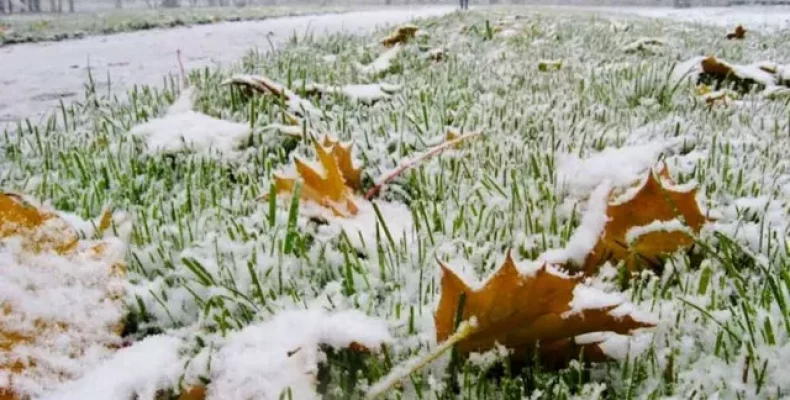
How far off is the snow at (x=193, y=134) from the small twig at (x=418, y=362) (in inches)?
50.9

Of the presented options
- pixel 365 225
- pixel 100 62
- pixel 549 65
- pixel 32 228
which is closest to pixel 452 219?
pixel 365 225

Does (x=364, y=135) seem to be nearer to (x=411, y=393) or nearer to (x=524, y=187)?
(x=524, y=187)

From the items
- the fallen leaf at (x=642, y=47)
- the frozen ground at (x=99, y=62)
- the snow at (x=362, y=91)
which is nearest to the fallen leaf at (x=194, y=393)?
the snow at (x=362, y=91)

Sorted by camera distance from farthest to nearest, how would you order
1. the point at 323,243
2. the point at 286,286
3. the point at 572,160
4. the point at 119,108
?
the point at 119,108, the point at 572,160, the point at 323,243, the point at 286,286

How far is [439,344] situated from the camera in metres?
0.91

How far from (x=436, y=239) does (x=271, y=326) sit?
1.60 ft

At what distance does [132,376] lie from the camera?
88 cm

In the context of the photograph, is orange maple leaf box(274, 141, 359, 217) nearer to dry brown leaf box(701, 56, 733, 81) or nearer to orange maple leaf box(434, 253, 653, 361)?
orange maple leaf box(434, 253, 653, 361)

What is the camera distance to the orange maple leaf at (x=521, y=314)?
0.81 m

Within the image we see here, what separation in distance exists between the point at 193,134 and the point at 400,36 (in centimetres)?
318

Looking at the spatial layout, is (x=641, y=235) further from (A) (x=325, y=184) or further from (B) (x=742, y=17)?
(B) (x=742, y=17)

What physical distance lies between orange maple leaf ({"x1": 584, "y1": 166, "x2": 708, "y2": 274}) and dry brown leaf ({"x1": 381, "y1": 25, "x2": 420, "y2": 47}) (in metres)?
3.88

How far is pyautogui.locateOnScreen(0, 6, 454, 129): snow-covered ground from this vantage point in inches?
154

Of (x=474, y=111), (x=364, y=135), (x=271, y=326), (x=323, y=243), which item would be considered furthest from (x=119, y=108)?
(x=271, y=326)
